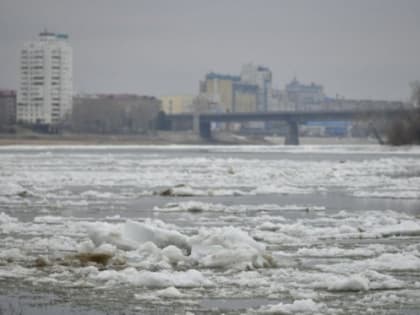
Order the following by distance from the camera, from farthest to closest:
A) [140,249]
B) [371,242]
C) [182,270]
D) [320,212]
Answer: [320,212] < [371,242] < [140,249] < [182,270]

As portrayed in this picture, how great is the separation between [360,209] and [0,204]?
34.0 feet

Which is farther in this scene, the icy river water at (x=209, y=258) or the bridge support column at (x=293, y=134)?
the bridge support column at (x=293, y=134)

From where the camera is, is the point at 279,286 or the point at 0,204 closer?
the point at 279,286

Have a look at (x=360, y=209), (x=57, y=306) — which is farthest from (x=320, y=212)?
(x=57, y=306)

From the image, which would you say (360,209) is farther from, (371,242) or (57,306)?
(57,306)

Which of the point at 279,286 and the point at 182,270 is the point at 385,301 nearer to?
the point at 279,286

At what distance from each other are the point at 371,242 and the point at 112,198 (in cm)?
1433

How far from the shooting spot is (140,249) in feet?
56.4

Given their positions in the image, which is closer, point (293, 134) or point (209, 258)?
point (209, 258)

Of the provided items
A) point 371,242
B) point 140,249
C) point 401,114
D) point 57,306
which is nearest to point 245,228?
point 371,242

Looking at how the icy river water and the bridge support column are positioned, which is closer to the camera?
the icy river water

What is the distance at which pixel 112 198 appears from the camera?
32406 millimetres

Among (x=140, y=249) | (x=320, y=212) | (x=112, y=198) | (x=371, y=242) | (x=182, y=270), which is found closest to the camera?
(x=182, y=270)

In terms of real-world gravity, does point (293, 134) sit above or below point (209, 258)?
below
